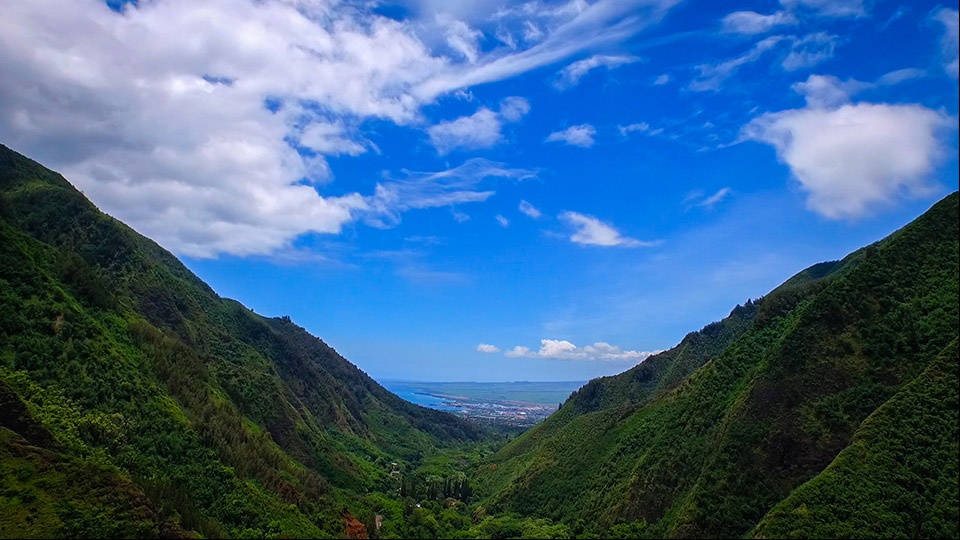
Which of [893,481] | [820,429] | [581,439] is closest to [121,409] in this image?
[820,429]

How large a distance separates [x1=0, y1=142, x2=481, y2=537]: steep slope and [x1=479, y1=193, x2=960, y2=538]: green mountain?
4576cm

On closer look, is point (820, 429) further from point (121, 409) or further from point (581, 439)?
point (121, 409)

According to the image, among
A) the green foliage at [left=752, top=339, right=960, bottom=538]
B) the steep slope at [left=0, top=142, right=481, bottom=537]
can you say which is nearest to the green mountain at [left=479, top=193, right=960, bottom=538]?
the green foliage at [left=752, top=339, right=960, bottom=538]

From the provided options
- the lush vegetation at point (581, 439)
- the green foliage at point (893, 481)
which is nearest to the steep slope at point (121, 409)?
the lush vegetation at point (581, 439)

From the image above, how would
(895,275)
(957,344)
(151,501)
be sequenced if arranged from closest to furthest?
(151,501) < (957,344) < (895,275)

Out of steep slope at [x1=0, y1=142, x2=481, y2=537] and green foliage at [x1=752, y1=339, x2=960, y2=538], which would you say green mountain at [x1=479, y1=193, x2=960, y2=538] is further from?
steep slope at [x1=0, y1=142, x2=481, y2=537]

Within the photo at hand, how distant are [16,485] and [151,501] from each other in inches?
437

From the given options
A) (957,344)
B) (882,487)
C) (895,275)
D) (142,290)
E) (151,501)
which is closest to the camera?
(882,487)

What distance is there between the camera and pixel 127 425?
218 feet

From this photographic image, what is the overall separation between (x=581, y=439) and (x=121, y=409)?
8542 centimetres

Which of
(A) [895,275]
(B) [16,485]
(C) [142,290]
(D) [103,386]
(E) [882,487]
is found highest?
(C) [142,290]

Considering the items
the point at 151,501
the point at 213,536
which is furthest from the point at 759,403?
the point at 151,501

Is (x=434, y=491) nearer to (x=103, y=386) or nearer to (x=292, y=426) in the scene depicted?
(x=292, y=426)

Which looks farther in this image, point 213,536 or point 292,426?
point 292,426
